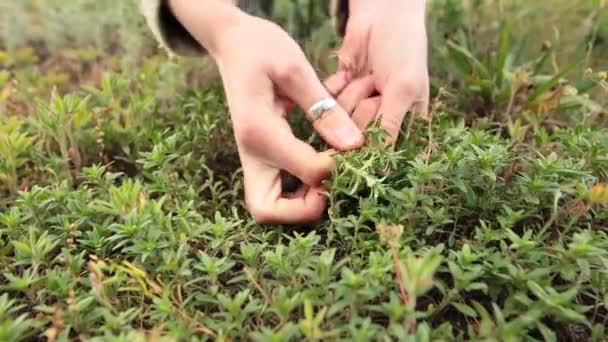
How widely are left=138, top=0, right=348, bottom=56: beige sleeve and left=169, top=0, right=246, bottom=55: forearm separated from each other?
0.34ft

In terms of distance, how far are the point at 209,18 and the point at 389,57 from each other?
493 millimetres

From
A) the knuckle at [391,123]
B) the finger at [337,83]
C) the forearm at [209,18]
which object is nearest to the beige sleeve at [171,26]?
the forearm at [209,18]

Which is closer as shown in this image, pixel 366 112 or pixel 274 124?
pixel 274 124

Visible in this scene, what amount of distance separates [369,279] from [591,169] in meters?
0.76

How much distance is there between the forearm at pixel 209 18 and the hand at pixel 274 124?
0.20 feet

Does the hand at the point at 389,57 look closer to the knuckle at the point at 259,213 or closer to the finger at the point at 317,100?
the finger at the point at 317,100

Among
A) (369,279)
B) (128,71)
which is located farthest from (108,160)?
(369,279)

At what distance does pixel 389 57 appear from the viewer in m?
1.83

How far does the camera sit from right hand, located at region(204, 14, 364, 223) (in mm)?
1647

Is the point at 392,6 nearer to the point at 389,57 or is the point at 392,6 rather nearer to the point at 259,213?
the point at 389,57

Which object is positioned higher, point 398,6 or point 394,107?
point 398,6

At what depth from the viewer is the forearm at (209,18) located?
72.6 inches

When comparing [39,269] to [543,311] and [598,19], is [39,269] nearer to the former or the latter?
[543,311]

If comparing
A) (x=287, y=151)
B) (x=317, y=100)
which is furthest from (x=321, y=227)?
(x=317, y=100)
